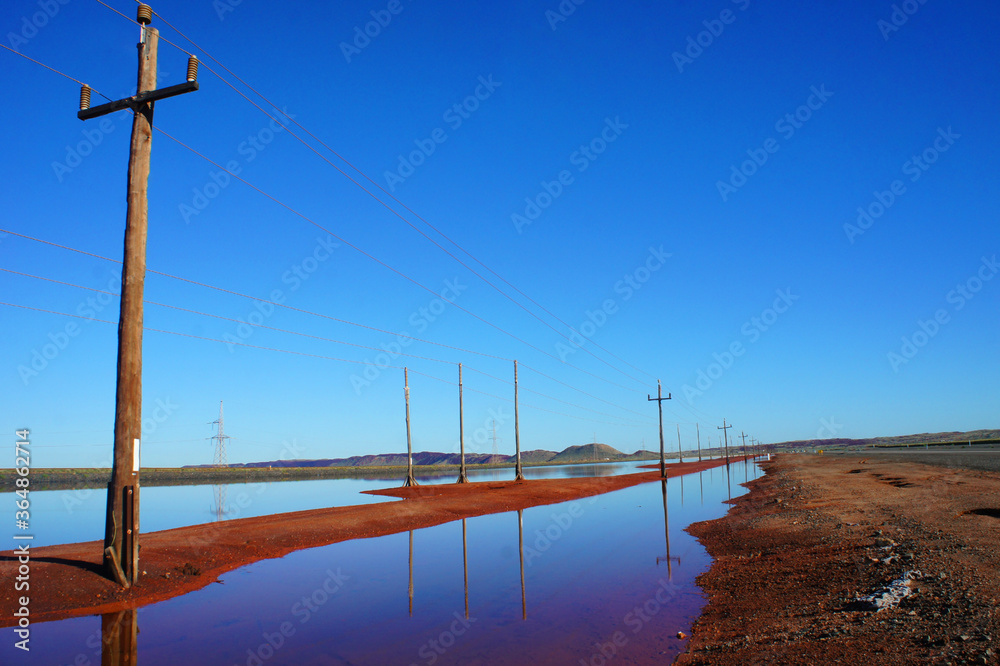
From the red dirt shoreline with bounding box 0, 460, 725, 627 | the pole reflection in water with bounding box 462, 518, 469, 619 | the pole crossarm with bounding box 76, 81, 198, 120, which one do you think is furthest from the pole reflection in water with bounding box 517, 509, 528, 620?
the pole crossarm with bounding box 76, 81, 198, 120

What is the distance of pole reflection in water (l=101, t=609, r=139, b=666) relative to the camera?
336 inches

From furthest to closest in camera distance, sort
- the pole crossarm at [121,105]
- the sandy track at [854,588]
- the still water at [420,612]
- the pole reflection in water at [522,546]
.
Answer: the pole crossarm at [121,105], the pole reflection in water at [522,546], the still water at [420,612], the sandy track at [854,588]

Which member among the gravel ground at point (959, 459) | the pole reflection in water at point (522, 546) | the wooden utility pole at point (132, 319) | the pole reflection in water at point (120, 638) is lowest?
the gravel ground at point (959, 459)

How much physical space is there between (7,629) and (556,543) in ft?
47.9

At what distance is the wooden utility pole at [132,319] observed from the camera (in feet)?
39.5

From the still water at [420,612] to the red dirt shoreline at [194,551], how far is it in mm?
625

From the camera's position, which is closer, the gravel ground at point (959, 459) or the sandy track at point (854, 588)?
the sandy track at point (854, 588)

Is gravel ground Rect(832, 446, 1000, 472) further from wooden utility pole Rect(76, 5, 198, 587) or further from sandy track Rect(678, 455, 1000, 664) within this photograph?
wooden utility pole Rect(76, 5, 198, 587)

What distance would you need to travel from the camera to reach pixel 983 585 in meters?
8.61

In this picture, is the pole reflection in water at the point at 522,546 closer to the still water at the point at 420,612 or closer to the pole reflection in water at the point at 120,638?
the still water at the point at 420,612

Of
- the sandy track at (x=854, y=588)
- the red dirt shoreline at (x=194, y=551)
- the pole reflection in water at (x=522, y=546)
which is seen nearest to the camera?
the sandy track at (x=854, y=588)

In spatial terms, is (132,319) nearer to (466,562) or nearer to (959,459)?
(466,562)

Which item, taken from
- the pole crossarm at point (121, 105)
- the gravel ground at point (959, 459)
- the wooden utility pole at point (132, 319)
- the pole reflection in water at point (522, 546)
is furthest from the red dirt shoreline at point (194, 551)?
the gravel ground at point (959, 459)

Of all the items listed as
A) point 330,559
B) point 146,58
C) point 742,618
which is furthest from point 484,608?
point 146,58
